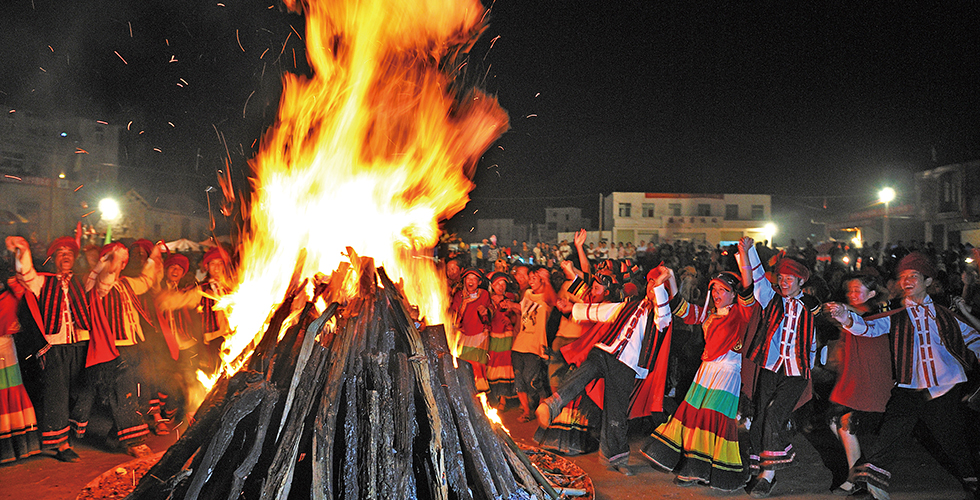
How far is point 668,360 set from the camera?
19.2 feet

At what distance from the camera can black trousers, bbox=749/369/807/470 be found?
481cm

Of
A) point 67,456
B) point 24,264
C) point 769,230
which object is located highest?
point 769,230

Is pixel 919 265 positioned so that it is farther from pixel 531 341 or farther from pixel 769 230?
pixel 769 230

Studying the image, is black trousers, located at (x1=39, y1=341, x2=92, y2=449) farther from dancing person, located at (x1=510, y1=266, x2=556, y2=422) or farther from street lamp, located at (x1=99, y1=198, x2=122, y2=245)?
street lamp, located at (x1=99, y1=198, x2=122, y2=245)

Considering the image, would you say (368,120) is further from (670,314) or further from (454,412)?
(670,314)

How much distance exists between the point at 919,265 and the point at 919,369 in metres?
0.84

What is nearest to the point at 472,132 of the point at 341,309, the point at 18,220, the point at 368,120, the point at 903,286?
the point at 368,120

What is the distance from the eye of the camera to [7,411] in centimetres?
517

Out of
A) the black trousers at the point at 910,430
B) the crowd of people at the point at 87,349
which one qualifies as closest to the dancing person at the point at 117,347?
the crowd of people at the point at 87,349

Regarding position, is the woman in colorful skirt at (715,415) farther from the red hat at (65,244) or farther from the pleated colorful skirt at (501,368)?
the red hat at (65,244)

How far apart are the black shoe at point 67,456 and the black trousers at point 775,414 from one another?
6.14 m

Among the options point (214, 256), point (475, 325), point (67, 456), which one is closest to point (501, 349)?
point (475, 325)

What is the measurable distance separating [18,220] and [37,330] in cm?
2759

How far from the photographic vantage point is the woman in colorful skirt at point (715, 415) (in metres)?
4.83
